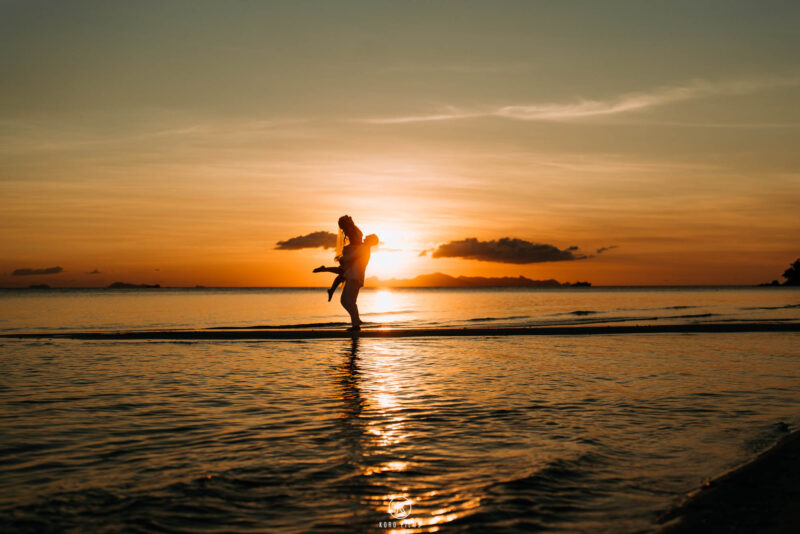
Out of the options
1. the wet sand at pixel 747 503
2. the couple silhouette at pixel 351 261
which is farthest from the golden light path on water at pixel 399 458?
the couple silhouette at pixel 351 261

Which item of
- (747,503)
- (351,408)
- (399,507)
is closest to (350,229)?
(351,408)

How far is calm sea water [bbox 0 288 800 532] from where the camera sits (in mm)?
4973

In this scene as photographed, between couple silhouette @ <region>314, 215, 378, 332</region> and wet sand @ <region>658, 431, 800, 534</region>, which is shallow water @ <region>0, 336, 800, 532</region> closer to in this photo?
wet sand @ <region>658, 431, 800, 534</region>

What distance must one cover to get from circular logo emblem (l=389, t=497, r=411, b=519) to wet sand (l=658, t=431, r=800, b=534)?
6.19 feet

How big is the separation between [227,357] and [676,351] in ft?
38.8

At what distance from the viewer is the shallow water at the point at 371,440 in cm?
498

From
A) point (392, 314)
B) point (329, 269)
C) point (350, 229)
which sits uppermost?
point (350, 229)

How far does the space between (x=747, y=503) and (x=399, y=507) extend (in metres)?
2.76

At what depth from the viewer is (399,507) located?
5.00m

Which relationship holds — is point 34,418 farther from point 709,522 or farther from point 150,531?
point 709,522

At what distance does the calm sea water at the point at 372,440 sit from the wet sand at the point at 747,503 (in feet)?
0.80

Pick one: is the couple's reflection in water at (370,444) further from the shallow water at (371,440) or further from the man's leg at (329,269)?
the man's leg at (329,269)

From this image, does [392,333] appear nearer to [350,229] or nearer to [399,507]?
[350,229]

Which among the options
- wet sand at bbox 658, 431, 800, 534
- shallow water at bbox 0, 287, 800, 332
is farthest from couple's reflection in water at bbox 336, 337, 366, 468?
shallow water at bbox 0, 287, 800, 332
